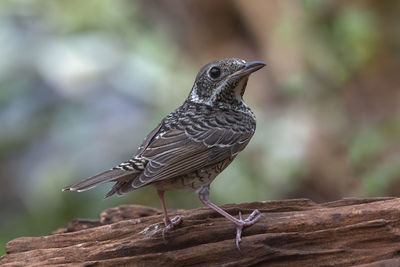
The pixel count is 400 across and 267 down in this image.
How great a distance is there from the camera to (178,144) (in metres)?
5.12

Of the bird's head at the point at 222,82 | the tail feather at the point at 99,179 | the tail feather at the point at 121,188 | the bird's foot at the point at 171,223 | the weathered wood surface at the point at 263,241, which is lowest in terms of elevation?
the weathered wood surface at the point at 263,241

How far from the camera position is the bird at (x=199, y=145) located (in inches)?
188

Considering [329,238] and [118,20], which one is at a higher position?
[118,20]

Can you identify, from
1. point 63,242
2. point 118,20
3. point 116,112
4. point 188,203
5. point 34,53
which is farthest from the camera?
point 118,20

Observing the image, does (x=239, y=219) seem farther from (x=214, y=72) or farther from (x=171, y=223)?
(x=214, y=72)

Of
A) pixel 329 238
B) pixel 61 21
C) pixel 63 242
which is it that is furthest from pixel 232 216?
pixel 61 21

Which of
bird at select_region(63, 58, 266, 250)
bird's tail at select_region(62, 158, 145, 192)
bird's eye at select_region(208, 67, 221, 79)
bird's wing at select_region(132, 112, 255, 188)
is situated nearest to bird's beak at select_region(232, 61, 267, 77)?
bird at select_region(63, 58, 266, 250)

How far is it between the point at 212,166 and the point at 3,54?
688 centimetres

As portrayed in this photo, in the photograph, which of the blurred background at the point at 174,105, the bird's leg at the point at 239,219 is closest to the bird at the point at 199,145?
the bird's leg at the point at 239,219

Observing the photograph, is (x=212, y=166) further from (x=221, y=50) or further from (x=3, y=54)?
(x=221, y=50)

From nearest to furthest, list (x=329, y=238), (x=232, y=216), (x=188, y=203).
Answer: (x=329, y=238) < (x=232, y=216) < (x=188, y=203)

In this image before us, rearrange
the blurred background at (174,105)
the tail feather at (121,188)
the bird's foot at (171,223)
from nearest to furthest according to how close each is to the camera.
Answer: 1. the tail feather at (121,188)
2. the bird's foot at (171,223)
3. the blurred background at (174,105)

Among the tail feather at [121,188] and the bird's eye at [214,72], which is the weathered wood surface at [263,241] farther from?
the bird's eye at [214,72]

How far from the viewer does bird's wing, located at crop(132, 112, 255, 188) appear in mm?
4796
